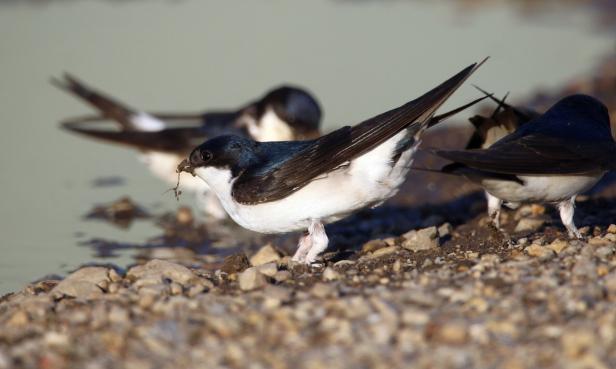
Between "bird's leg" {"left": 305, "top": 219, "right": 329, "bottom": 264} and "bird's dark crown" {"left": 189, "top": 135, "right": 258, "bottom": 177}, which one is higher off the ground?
"bird's dark crown" {"left": 189, "top": 135, "right": 258, "bottom": 177}

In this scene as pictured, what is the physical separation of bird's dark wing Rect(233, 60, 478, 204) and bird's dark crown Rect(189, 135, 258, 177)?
0.13 meters

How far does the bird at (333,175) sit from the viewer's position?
5523 mm

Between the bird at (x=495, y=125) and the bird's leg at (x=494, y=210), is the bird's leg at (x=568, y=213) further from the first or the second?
the bird at (x=495, y=125)

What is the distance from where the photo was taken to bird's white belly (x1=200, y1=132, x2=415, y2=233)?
5.59 meters

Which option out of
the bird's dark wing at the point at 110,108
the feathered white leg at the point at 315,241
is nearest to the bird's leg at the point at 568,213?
the feathered white leg at the point at 315,241

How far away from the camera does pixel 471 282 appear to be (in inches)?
188

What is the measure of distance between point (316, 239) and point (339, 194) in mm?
293

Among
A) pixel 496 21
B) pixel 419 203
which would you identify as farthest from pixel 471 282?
pixel 496 21

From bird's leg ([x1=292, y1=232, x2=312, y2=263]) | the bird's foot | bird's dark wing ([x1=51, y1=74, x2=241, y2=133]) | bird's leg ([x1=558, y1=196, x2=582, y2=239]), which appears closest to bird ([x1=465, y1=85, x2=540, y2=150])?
bird's leg ([x1=558, y1=196, x2=582, y2=239])

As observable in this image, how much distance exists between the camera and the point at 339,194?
5609 mm

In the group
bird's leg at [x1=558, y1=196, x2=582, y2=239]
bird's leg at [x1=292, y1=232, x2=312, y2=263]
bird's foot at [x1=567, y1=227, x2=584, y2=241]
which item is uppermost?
bird's leg at [x1=292, y1=232, x2=312, y2=263]

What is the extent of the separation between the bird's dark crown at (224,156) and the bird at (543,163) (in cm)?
111

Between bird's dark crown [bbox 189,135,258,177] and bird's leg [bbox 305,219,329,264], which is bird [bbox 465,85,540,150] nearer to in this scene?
bird's leg [bbox 305,219,329,264]

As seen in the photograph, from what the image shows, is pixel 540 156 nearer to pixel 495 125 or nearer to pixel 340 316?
pixel 495 125
